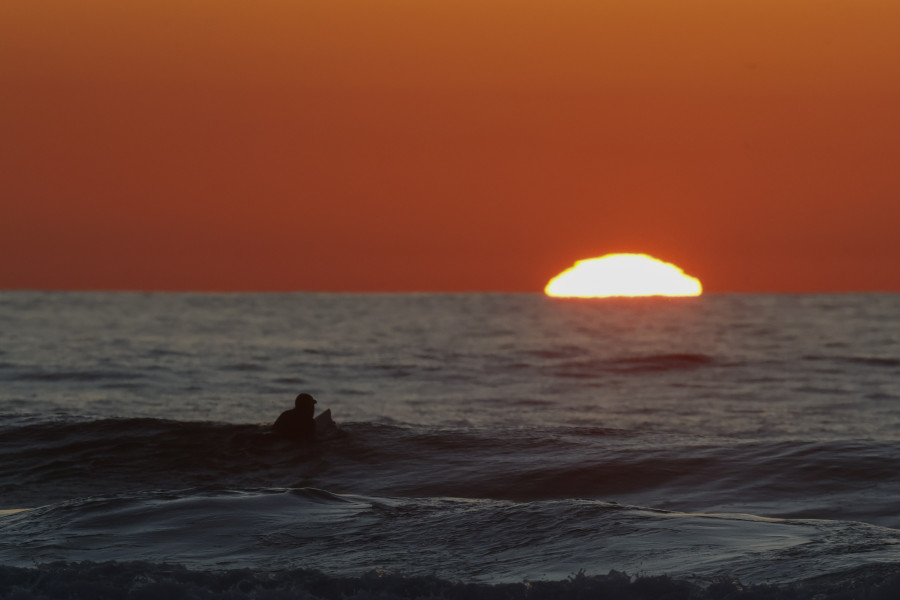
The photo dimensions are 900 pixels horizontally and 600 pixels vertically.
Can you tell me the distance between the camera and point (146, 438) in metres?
16.7

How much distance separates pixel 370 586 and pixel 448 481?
21.7ft

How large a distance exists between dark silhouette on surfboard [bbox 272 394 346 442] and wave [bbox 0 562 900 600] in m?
8.72

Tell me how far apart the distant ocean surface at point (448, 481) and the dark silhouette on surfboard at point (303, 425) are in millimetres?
361

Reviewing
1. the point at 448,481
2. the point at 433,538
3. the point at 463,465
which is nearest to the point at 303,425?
the point at 463,465

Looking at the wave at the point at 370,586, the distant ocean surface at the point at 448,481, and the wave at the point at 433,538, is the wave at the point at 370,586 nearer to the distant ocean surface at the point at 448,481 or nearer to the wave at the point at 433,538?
the distant ocean surface at the point at 448,481

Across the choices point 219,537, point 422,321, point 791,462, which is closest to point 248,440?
point 219,537

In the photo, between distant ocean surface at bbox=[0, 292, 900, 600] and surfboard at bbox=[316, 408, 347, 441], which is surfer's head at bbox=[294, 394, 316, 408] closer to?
surfboard at bbox=[316, 408, 347, 441]

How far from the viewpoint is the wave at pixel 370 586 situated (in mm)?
7707

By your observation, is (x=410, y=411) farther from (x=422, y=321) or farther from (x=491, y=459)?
(x=422, y=321)

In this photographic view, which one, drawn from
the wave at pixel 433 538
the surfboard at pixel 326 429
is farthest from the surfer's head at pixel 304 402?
the wave at pixel 433 538

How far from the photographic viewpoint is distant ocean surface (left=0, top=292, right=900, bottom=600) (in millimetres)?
8266

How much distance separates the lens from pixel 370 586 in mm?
7957

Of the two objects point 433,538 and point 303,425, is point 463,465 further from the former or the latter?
point 433,538

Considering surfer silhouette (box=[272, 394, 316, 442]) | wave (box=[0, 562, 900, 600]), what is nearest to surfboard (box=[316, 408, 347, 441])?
surfer silhouette (box=[272, 394, 316, 442])
